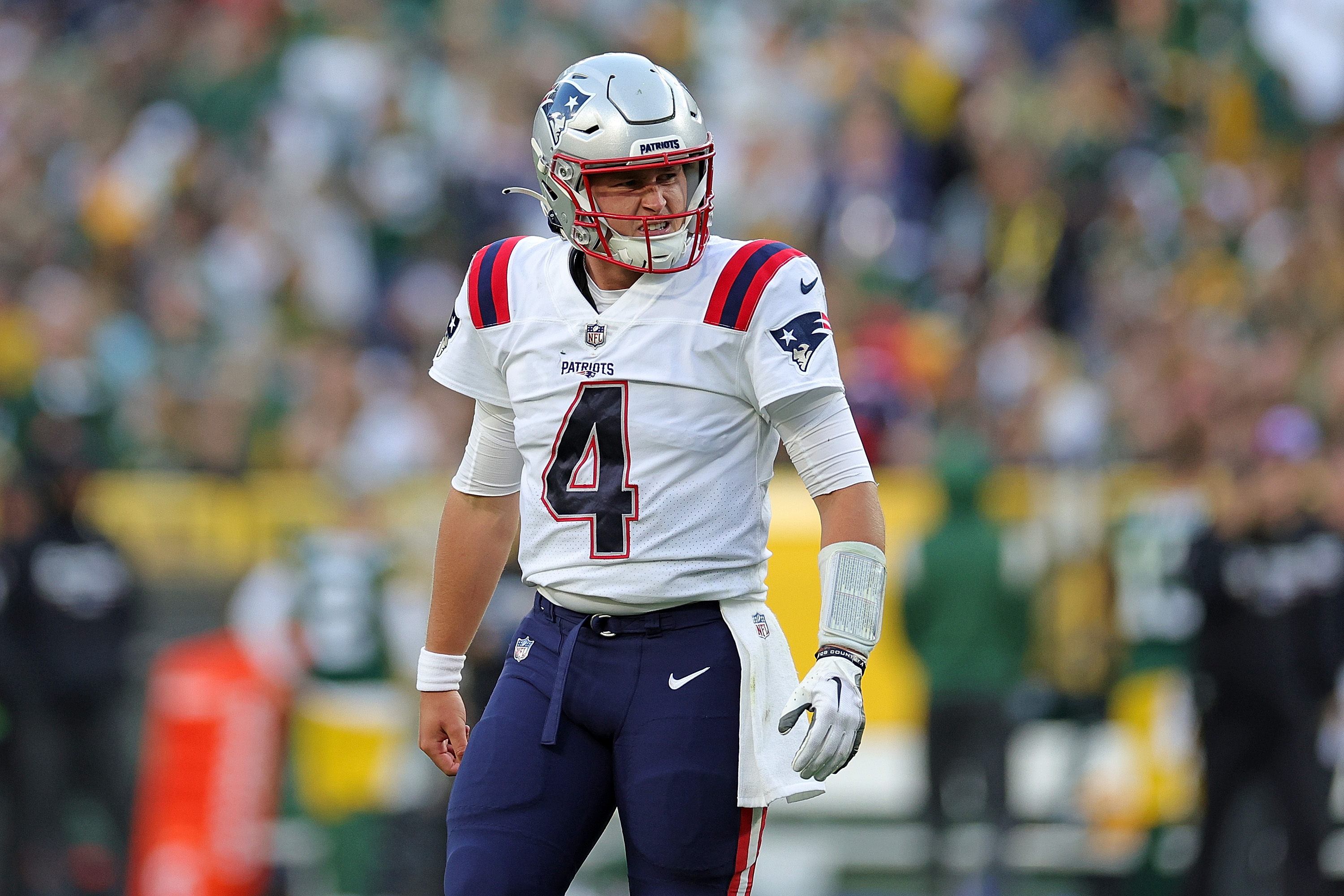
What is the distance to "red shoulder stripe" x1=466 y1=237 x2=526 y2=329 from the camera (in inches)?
158

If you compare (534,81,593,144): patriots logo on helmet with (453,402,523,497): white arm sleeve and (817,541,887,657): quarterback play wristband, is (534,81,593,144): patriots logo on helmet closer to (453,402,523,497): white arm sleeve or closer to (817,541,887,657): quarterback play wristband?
(453,402,523,497): white arm sleeve

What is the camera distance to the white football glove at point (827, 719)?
3533 mm

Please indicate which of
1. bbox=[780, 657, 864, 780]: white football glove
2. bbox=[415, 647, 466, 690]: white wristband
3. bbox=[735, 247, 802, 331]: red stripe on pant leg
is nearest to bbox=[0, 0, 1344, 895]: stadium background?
bbox=[415, 647, 466, 690]: white wristband

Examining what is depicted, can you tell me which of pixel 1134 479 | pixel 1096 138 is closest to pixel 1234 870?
pixel 1134 479

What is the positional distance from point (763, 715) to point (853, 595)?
0.29m

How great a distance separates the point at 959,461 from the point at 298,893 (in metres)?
3.87

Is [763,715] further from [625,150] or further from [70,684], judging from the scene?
[70,684]

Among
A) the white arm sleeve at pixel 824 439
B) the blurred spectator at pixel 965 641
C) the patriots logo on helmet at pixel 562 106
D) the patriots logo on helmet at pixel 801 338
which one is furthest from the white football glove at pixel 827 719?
the blurred spectator at pixel 965 641

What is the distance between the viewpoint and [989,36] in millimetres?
11836

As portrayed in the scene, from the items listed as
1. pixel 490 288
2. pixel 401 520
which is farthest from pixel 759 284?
pixel 401 520

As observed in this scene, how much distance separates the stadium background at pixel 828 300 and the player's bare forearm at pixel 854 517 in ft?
15.3

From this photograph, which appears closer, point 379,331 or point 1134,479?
point 1134,479

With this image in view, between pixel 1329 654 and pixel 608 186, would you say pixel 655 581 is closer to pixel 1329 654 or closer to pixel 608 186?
Result: pixel 608 186

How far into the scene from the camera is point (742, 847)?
12.3 ft
